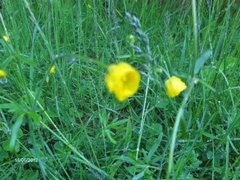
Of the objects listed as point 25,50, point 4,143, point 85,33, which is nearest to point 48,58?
point 25,50

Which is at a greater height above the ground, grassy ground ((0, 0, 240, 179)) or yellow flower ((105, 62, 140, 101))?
yellow flower ((105, 62, 140, 101))

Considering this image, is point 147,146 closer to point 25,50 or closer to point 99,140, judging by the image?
point 99,140

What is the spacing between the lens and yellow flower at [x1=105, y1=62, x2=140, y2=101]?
624mm

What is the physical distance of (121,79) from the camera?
2.07 ft

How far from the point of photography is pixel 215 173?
3.81ft

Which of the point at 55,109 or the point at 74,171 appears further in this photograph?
the point at 55,109

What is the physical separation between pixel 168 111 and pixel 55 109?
34 centimetres

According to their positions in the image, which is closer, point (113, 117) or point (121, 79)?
point (121, 79)

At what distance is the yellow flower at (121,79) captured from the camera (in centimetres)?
62

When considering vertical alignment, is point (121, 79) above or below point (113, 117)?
above

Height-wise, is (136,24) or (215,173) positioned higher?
(136,24)

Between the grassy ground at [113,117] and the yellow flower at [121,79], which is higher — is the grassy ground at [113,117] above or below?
below

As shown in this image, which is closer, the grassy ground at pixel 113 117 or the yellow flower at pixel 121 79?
the yellow flower at pixel 121 79

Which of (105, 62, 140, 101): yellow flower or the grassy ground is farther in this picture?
the grassy ground
